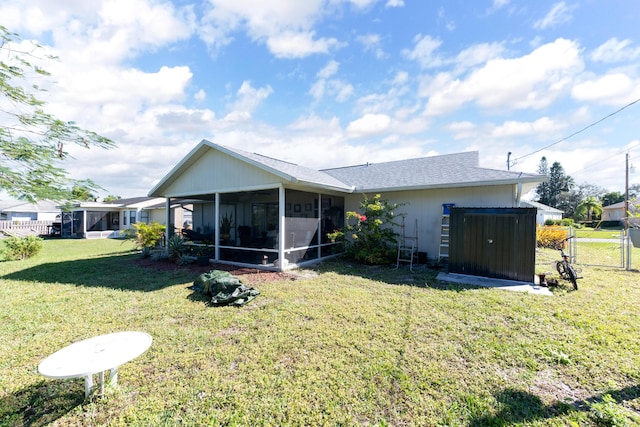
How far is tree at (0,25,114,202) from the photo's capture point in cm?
337

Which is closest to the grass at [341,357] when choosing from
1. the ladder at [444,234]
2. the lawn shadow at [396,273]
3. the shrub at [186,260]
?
the lawn shadow at [396,273]

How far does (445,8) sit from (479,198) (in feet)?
18.5

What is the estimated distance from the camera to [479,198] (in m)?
8.40

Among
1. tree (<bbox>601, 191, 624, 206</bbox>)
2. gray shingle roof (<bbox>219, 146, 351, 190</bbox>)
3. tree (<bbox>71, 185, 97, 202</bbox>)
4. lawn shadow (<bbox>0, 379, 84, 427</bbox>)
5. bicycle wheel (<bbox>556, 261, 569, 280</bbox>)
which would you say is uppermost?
tree (<bbox>601, 191, 624, 206</bbox>)

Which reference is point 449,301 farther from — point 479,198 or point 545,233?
point 545,233

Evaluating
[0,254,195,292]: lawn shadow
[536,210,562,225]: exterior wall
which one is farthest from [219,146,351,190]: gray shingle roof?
[536,210,562,225]: exterior wall

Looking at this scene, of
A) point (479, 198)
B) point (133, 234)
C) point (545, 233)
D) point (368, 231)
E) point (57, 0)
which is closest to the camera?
point (57, 0)

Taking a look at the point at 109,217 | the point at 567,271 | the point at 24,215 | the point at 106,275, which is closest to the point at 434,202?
the point at 567,271

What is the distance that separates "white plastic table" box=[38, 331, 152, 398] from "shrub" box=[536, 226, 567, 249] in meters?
16.5

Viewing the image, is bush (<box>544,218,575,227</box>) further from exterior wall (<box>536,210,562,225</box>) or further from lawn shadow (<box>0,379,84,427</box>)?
lawn shadow (<box>0,379,84,427</box>)

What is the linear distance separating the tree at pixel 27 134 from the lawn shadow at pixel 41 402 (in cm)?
239

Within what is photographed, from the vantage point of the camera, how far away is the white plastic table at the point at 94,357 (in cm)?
213

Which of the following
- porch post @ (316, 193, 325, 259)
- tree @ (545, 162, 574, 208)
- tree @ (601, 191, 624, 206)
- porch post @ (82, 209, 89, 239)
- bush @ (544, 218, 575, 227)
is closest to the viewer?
porch post @ (316, 193, 325, 259)

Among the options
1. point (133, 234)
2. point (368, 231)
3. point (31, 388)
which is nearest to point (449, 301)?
point (368, 231)
